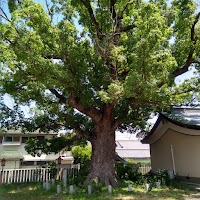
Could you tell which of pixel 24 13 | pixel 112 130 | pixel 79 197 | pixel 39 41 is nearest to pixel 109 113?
pixel 112 130

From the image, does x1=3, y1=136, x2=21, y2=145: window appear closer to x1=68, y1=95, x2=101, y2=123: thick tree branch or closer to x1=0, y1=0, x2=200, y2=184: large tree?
x1=0, y1=0, x2=200, y2=184: large tree

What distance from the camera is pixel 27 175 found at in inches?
567

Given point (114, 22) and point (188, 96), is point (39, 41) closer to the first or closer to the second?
point (114, 22)

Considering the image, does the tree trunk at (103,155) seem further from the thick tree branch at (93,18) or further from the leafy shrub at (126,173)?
the thick tree branch at (93,18)

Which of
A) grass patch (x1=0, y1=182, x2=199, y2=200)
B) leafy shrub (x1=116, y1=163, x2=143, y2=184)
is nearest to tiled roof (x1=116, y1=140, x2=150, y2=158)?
leafy shrub (x1=116, y1=163, x2=143, y2=184)

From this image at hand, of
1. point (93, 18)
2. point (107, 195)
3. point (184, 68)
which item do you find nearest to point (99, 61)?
point (93, 18)

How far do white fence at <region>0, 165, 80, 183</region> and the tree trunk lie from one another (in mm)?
4205

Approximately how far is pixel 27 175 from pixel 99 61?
8877 millimetres

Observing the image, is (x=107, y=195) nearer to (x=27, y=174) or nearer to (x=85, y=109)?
(x=85, y=109)

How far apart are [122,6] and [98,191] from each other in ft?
29.0

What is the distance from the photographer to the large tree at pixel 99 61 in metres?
8.50

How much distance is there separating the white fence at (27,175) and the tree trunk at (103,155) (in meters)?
4.20

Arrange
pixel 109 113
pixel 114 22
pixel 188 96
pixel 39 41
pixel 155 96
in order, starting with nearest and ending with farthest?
pixel 39 41 → pixel 155 96 → pixel 114 22 → pixel 109 113 → pixel 188 96

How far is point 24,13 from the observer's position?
8.68m
